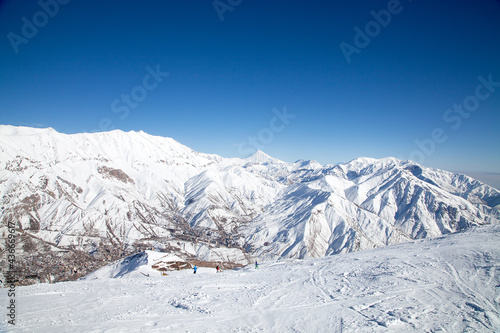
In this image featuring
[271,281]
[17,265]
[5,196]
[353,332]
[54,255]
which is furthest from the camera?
[5,196]

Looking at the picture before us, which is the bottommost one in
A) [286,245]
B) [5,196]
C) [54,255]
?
[286,245]

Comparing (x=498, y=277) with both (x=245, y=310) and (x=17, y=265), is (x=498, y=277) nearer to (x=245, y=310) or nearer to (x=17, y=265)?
(x=245, y=310)

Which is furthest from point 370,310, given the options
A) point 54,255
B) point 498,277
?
point 54,255

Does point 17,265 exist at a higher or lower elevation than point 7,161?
lower

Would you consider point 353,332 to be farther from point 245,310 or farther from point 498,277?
point 498,277

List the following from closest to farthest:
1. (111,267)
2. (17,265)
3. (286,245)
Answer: (111,267), (17,265), (286,245)

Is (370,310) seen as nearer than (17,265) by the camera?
Yes
